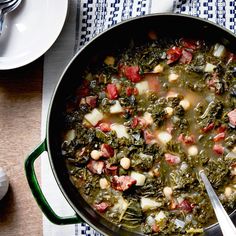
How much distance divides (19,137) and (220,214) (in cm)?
138

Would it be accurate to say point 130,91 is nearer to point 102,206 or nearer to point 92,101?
point 92,101

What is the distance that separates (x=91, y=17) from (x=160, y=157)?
101cm

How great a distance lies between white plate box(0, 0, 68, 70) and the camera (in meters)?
3.74

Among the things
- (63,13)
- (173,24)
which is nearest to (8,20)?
(63,13)

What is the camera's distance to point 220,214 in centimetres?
331

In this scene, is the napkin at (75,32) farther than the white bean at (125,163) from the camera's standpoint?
Yes

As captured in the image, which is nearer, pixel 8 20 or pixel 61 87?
pixel 61 87

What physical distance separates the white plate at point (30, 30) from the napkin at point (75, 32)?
13 cm

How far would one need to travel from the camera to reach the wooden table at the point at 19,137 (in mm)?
3859

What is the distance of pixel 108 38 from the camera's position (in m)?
3.58

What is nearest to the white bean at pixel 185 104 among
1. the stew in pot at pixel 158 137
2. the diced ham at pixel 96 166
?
the stew in pot at pixel 158 137

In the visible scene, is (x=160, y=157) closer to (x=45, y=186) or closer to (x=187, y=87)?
(x=187, y=87)

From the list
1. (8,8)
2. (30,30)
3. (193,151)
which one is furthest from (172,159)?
(8,8)

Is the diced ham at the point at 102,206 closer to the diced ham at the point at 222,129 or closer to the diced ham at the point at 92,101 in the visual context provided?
the diced ham at the point at 92,101
